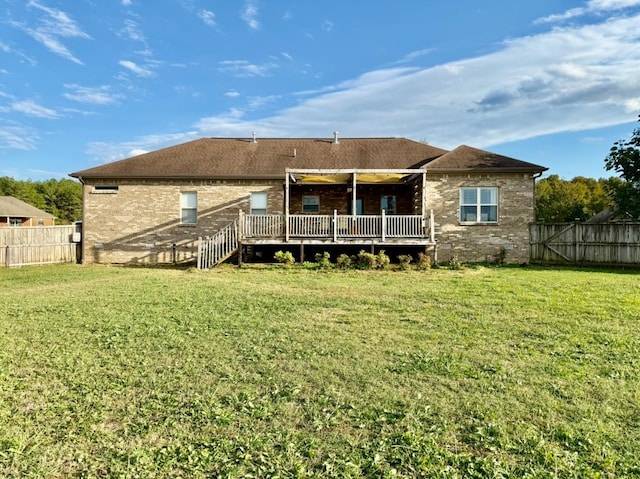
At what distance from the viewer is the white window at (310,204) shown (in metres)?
19.0

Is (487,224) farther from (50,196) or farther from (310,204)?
(50,196)

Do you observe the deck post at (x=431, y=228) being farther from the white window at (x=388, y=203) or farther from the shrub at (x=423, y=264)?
the white window at (x=388, y=203)

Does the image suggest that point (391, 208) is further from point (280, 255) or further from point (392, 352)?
point (392, 352)

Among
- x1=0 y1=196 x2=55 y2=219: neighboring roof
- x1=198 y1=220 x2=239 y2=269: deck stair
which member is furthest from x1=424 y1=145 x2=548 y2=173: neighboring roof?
x1=0 y1=196 x2=55 y2=219: neighboring roof

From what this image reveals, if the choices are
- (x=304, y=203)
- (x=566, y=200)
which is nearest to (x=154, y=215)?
(x=304, y=203)

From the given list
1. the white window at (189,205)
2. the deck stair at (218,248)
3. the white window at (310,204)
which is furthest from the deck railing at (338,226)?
the white window at (189,205)

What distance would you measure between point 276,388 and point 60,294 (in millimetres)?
7939

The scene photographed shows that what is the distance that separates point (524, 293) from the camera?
987 centimetres

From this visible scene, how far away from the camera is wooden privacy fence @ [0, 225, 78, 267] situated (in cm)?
1689

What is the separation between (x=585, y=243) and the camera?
1742 centimetres

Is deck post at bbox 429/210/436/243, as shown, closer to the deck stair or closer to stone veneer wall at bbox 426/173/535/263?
stone veneer wall at bbox 426/173/535/263

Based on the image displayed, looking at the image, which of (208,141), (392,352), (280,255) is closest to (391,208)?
(280,255)

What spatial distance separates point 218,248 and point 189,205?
321 cm

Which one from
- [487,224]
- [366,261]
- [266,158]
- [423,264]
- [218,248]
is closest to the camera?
[423,264]
